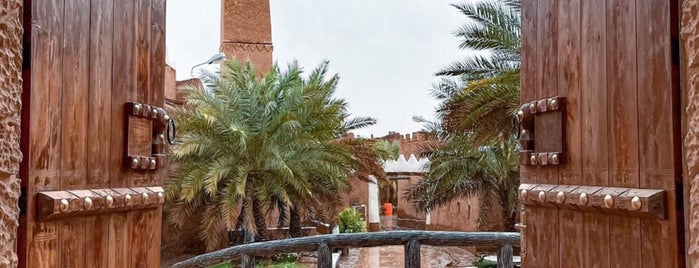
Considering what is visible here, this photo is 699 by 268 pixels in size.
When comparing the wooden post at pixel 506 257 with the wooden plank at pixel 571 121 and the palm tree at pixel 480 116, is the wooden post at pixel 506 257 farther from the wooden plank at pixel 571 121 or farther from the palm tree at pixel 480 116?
the palm tree at pixel 480 116

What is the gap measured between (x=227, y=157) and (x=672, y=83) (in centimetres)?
761

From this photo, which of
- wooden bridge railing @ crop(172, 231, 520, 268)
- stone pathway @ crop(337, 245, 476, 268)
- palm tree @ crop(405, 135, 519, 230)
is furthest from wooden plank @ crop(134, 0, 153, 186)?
stone pathway @ crop(337, 245, 476, 268)

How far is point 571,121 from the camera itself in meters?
1.77

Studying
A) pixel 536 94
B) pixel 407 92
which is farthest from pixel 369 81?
pixel 536 94

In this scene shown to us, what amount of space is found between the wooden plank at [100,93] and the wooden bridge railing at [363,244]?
148 cm

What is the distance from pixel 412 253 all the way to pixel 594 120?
1.71m

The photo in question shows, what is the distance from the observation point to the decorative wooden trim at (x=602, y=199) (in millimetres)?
1353

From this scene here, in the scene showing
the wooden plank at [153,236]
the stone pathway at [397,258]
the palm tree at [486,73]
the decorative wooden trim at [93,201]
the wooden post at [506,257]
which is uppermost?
the palm tree at [486,73]

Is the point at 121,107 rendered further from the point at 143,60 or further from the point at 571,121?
the point at 571,121

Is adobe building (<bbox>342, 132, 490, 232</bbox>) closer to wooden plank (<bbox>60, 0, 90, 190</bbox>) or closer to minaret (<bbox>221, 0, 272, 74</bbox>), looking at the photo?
minaret (<bbox>221, 0, 272, 74</bbox>)

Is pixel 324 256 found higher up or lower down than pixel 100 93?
lower down

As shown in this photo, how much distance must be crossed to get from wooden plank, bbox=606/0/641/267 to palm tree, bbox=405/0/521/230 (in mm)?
5196

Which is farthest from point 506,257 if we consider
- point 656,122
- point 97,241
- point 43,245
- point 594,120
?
point 43,245

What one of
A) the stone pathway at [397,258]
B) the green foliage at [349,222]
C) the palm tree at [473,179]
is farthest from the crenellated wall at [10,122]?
the green foliage at [349,222]
